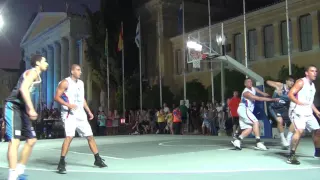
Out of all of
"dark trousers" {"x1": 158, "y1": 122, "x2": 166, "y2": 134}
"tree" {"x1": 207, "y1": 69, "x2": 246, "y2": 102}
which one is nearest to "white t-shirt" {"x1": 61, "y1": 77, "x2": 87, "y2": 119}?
"dark trousers" {"x1": 158, "y1": 122, "x2": 166, "y2": 134}

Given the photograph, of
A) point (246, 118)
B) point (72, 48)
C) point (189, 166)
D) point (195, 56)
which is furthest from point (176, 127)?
point (72, 48)

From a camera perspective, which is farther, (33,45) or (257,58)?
(33,45)

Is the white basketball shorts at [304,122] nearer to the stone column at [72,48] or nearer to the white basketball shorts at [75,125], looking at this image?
the white basketball shorts at [75,125]

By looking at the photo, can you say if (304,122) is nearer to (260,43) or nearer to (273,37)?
(273,37)

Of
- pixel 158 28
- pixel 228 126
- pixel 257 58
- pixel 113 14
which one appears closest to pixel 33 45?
pixel 113 14

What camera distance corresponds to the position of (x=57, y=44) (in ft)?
205

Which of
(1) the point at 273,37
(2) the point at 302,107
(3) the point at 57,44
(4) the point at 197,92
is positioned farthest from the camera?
(3) the point at 57,44

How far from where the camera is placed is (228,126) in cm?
1919

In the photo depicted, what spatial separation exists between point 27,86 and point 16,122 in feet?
1.99

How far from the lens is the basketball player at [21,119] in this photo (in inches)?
257

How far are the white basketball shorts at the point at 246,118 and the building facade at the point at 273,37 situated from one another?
697 inches

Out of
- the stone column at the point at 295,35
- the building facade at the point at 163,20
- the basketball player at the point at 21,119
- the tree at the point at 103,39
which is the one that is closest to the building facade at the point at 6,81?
the tree at the point at 103,39

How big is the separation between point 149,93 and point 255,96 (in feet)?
91.2

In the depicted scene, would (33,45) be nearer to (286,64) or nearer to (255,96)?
(286,64)
